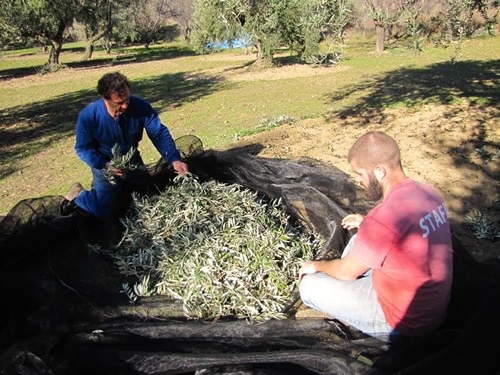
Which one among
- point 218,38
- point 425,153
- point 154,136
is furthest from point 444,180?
point 218,38

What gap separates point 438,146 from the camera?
7.08 metres

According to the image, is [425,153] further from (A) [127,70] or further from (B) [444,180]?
(A) [127,70]

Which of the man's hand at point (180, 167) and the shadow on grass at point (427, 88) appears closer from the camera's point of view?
the man's hand at point (180, 167)

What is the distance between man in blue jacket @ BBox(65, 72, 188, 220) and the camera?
420 cm

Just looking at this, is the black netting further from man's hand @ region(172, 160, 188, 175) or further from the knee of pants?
man's hand @ region(172, 160, 188, 175)

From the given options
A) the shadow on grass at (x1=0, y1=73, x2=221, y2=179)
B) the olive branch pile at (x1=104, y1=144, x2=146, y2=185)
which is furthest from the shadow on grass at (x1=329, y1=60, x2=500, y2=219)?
the shadow on grass at (x1=0, y1=73, x2=221, y2=179)

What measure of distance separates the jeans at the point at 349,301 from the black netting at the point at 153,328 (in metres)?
0.09

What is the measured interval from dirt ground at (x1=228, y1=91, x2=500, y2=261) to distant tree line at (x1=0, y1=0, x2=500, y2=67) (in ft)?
4.90

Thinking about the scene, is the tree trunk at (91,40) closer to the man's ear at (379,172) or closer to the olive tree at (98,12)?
the olive tree at (98,12)

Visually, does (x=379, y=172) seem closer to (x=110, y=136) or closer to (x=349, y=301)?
(x=349, y=301)

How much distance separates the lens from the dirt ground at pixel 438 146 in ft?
17.6

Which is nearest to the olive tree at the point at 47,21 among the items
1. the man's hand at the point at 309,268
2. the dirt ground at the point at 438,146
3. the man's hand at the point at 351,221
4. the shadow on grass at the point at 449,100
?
Answer: the shadow on grass at the point at 449,100

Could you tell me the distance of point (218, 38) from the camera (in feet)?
89.9

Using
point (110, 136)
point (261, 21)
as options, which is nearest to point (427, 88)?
point (261, 21)
